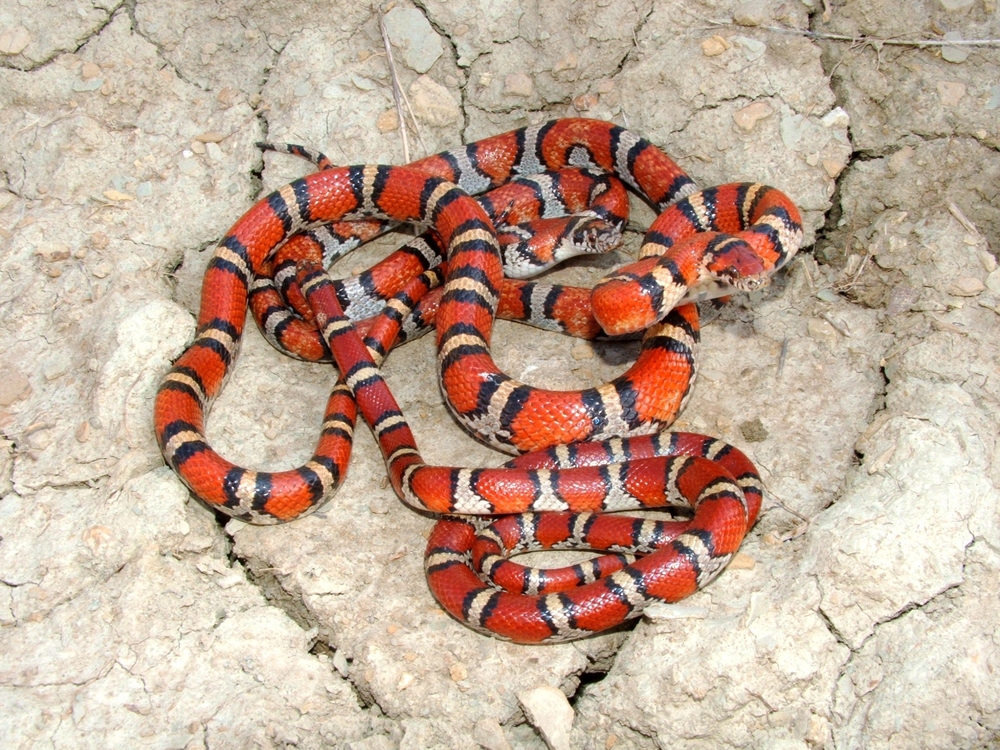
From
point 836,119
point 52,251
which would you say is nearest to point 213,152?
point 52,251

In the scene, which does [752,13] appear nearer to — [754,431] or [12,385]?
[754,431]

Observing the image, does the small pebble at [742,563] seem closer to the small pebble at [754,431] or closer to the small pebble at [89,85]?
the small pebble at [754,431]

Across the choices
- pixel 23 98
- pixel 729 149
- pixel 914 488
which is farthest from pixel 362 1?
pixel 914 488

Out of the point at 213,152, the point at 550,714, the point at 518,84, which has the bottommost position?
the point at 550,714

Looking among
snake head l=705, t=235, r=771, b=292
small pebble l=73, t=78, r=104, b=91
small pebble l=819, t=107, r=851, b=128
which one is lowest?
snake head l=705, t=235, r=771, b=292

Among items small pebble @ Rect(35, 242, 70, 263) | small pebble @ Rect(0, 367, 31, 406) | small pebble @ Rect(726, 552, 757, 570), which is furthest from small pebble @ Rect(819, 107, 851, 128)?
small pebble @ Rect(0, 367, 31, 406)

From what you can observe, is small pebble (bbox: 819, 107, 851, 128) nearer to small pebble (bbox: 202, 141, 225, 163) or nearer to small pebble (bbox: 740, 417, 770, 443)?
small pebble (bbox: 740, 417, 770, 443)

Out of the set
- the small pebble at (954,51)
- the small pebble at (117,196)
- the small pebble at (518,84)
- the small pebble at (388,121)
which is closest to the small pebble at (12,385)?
the small pebble at (117,196)
